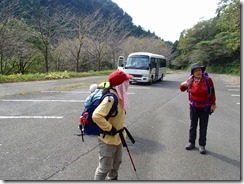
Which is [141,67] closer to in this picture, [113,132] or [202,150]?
[202,150]

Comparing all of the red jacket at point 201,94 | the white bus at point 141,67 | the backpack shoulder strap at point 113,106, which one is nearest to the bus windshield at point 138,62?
the white bus at point 141,67

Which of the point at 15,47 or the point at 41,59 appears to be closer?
the point at 15,47

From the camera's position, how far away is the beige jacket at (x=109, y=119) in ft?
6.51

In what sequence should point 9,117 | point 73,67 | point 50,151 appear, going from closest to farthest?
point 50,151, point 9,117, point 73,67

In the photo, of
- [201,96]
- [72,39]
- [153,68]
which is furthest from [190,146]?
[72,39]

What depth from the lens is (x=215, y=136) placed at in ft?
12.6

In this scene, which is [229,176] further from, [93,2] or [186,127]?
[93,2]

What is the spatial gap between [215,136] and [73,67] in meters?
24.1

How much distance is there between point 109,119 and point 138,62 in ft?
39.0

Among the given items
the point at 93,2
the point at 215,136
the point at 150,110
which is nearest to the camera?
the point at 215,136

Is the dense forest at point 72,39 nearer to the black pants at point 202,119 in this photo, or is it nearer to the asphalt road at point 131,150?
the asphalt road at point 131,150

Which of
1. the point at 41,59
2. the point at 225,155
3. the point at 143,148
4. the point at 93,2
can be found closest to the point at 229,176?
the point at 225,155

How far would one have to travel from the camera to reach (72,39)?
2302 cm

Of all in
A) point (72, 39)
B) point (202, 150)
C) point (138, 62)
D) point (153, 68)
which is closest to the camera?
point (202, 150)
